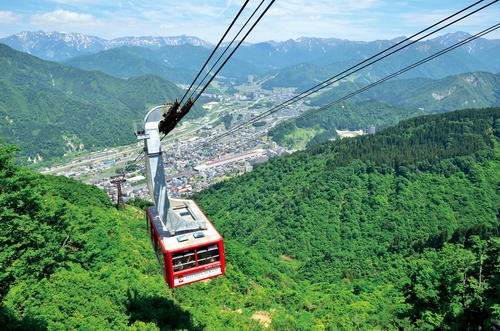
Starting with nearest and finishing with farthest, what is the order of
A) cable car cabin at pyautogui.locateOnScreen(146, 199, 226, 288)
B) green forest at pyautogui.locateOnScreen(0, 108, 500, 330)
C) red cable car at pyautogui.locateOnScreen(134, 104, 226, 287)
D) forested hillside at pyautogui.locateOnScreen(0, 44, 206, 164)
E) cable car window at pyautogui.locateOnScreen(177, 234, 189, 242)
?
cable car cabin at pyautogui.locateOnScreen(146, 199, 226, 288) → red cable car at pyautogui.locateOnScreen(134, 104, 226, 287) → cable car window at pyautogui.locateOnScreen(177, 234, 189, 242) → green forest at pyautogui.locateOnScreen(0, 108, 500, 330) → forested hillside at pyautogui.locateOnScreen(0, 44, 206, 164)

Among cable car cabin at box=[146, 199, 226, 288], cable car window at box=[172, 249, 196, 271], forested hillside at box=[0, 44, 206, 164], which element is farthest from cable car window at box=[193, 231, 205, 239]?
forested hillside at box=[0, 44, 206, 164]

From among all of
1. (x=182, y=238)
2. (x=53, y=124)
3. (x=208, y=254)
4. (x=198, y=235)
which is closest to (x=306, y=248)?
(x=208, y=254)

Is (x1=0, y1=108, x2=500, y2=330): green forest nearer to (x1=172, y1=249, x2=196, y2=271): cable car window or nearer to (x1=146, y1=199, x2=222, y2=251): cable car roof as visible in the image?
(x1=172, y1=249, x2=196, y2=271): cable car window

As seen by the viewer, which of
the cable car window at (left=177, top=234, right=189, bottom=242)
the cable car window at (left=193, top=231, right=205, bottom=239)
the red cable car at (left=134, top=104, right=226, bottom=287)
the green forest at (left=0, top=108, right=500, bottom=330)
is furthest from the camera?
the green forest at (left=0, top=108, right=500, bottom=330)

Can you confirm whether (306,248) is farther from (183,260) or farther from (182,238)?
(183,260)

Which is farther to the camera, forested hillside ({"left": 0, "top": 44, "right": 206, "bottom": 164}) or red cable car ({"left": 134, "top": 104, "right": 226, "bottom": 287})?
forested hillside ({"left": 0, "top": 44, "right": 206, "bottom": 164})

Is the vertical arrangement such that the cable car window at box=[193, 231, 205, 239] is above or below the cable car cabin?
above

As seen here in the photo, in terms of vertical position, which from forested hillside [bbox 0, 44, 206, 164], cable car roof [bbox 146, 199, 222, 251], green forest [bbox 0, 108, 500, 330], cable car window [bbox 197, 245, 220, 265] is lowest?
green forest [bbox 0, 108, 500, 330]
